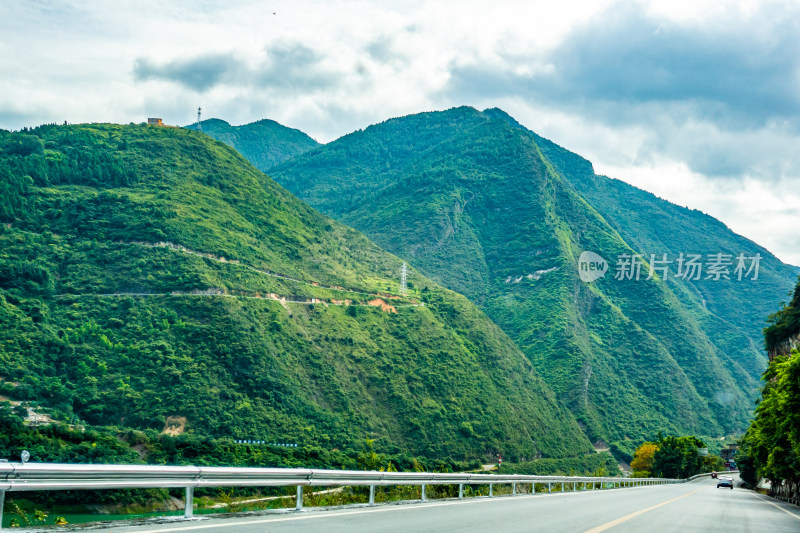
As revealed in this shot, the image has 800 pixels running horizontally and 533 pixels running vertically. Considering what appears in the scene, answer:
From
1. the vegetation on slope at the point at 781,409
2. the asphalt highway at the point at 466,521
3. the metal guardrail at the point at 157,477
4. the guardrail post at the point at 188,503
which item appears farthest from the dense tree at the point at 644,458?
the guardrail post at the point at 188,503

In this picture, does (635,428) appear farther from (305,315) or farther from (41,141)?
(41,141)

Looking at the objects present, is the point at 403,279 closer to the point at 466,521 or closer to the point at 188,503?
the point at 466,521

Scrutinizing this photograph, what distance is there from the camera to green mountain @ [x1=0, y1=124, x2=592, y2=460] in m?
69.3

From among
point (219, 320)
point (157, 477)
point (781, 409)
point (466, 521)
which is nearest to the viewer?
point (157, 477)

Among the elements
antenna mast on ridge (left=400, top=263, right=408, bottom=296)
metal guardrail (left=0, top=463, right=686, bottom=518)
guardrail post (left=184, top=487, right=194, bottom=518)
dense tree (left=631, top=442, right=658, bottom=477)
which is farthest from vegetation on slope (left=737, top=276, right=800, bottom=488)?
antenna mast on ridge (left=400, top=263, right=408, bottom=296)

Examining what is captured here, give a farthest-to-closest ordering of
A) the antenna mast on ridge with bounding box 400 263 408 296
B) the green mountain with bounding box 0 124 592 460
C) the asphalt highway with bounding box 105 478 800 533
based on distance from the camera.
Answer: the antenna mast on ridge with bounding box 400 263 408 296
the green mountain with bounding box 0 124 592 460
the asphalt highway with bounding box 105 478 800 533

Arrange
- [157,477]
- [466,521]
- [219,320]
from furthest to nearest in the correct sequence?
[219,320]
[466,521]
[157,477]

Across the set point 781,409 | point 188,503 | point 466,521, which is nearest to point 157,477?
point 188,503

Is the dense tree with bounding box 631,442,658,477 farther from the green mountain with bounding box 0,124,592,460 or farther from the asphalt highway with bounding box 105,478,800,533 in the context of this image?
the asphalt highway with bounding box 105,478,800,533

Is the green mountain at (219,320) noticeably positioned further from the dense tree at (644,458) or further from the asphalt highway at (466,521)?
the asphalt highway at (466,521)

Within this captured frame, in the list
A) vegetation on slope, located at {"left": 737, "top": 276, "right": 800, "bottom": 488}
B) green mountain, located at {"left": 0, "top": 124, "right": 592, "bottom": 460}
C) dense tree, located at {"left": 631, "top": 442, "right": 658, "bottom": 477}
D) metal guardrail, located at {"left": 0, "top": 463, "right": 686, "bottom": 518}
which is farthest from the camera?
dense tree, located at {"left": 631, "top": 442, "right": 658, "bottom": 477}

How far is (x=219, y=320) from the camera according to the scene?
7950 centimetres

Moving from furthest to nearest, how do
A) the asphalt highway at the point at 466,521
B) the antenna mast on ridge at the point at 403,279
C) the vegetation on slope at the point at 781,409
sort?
the antenna mast on ridge at the point at 403,279 → the vegetation on slope at the point at 781,409 → the asphalt highway at the point at 466,521

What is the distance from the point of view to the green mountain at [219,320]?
227ft
